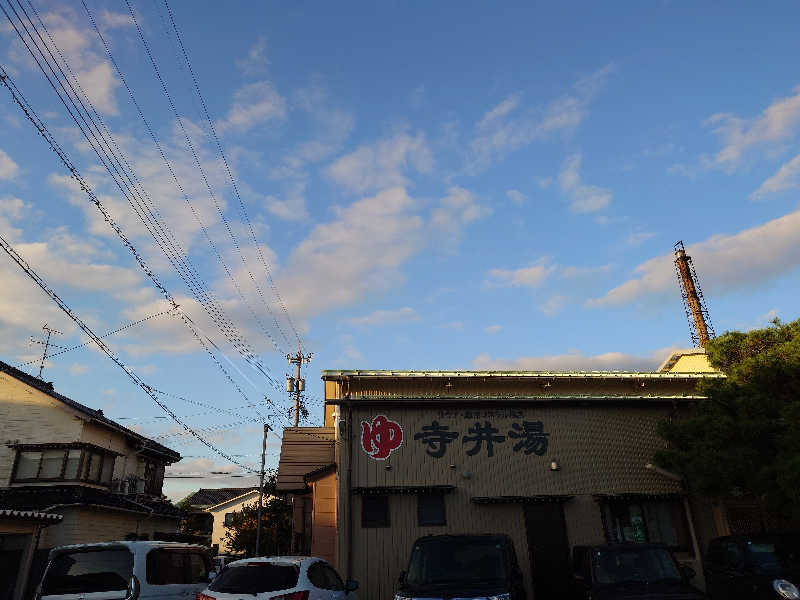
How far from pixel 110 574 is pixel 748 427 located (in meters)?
14.5

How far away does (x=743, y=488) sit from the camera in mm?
13414

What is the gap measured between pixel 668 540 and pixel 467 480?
631 cm

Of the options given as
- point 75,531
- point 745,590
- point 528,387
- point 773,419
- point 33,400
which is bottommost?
point 745,590

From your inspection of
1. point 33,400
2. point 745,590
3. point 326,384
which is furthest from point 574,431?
point 33,400

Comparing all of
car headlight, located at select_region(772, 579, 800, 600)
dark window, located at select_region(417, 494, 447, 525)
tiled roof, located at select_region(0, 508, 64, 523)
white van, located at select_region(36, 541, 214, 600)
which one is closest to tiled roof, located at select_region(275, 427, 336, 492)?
dark window, located at select_region(417, 494, 447, 525)

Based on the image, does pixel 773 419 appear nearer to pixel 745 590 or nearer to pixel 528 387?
pixel 745 590

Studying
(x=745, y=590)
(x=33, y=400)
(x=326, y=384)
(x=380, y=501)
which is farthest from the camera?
(x=33, y=400)

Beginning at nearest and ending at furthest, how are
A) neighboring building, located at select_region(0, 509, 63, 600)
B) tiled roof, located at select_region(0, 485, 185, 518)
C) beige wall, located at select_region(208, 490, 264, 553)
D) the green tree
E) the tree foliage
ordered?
the green tree → neighboring building, located at select_region(0, 509, 63, 600) → tiled roof, located at select_region(0, 485, 185, 518) → the tree foliage → beige wall, located at select_region(208, 490, 264, 553)

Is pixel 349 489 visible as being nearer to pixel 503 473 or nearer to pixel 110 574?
pixel 503 473

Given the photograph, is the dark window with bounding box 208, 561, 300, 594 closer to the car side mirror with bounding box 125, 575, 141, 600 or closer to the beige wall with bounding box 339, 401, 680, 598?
the car side mirror with bounding box 125, 575, 141, 600

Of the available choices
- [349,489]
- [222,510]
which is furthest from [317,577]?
[222,510]

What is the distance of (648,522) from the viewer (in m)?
15.7

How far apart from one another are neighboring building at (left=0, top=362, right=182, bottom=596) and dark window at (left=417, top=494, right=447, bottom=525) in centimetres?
1453

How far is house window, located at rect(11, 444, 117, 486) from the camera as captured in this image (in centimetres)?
2333
